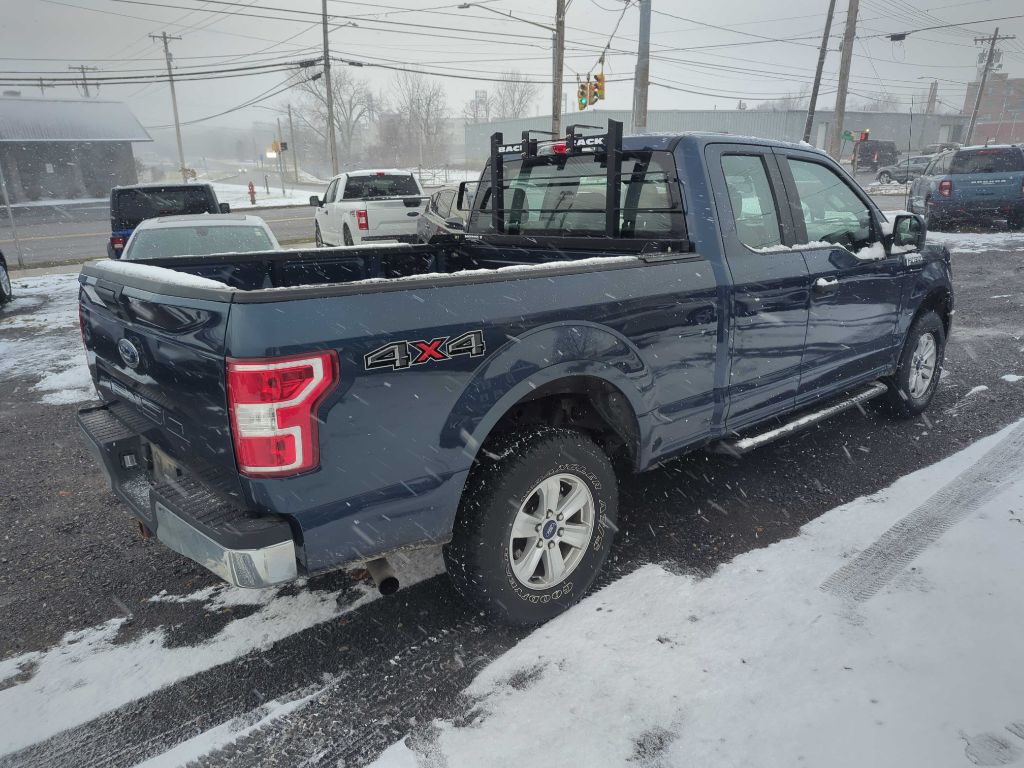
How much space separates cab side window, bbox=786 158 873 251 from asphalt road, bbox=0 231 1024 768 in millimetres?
1466

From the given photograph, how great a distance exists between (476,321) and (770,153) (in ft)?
7.76

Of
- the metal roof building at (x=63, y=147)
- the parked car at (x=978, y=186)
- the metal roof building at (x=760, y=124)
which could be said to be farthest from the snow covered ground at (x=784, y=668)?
the metal roof building at (x=760, y=124)

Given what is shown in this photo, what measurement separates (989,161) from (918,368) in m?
14.5

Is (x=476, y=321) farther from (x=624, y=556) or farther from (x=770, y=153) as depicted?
(x=770, y=153)

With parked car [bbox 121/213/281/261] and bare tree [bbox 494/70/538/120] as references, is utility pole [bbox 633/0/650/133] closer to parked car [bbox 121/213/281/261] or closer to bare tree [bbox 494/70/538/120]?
parked car [bbox 121/213/281/261]

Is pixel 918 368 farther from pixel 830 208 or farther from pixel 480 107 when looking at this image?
pixel 480 107

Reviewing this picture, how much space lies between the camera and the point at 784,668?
8.21 ft

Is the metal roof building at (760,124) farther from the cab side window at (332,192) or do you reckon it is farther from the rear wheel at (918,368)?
the rear wheel at (918,368)

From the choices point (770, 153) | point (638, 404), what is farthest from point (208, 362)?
point (770, 153)

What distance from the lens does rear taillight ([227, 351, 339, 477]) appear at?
6.41 feet

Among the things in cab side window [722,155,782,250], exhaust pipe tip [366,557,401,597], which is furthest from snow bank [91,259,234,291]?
cab side window [722,155,782,250]

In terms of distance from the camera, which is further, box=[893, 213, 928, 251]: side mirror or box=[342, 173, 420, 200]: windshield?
box=[342, 173, 420, 200]: windshield

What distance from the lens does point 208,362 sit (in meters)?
2.07

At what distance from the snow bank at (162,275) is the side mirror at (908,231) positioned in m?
4.17
